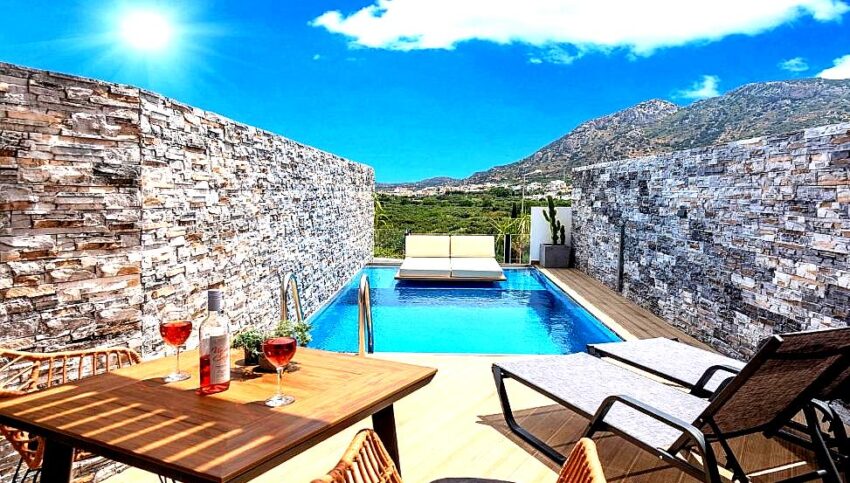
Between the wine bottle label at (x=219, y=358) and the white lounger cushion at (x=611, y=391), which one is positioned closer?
the wine bottle label at (x=219, y=358)

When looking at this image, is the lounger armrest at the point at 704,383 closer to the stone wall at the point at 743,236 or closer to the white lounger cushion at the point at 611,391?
the white lounger cushion at the point at 611,391

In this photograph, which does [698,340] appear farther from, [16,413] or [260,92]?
[260,92]

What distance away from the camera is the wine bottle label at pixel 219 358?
1.88 metres

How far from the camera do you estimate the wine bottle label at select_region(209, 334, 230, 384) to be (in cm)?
188

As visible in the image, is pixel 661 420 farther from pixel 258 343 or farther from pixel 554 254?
pixel 554 254

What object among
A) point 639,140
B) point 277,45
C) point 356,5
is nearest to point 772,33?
point 639,140

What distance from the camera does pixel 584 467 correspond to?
1404mm

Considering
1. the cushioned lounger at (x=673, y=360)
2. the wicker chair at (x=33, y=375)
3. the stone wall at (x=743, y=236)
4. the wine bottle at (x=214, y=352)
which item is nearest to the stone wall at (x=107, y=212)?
the wicker chair at (x=33, y=375)

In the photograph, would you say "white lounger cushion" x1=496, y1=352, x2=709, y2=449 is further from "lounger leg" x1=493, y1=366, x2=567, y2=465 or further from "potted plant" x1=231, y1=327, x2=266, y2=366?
"potted plant" x1=231, y1=327, x2=266, y2=366

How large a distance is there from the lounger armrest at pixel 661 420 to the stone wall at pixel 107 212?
8.20 feet

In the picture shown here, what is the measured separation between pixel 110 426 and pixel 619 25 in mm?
31524

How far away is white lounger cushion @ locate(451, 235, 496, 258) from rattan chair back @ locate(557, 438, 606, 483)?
31.5 feet

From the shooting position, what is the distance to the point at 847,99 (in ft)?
65.9

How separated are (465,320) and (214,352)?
6045 millimetres
